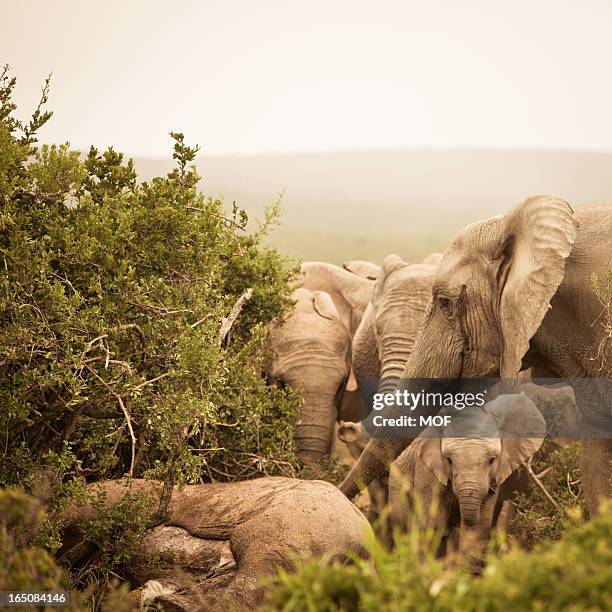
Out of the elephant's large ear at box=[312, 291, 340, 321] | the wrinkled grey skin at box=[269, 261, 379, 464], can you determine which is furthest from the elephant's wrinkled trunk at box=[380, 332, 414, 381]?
the elephant's large ear at box=[312, 291, 340, 321]

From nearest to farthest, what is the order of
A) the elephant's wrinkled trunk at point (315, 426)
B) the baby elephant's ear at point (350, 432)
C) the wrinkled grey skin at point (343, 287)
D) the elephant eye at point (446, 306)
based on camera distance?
the elephant eye at point (446, 306)
the baby elephant's ear at point (350, 432)
the elephant's wrinkled trunk at point (315, 426)
the wrinkled grey skin at point (343, 287)

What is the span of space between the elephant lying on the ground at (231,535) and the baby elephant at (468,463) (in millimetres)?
1149

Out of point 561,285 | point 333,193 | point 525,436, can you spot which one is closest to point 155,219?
point 561,285

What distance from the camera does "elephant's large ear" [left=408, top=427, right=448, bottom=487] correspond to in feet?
22.3

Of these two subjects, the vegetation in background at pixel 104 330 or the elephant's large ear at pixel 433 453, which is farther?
the elephant's large ear at pixel 433 453

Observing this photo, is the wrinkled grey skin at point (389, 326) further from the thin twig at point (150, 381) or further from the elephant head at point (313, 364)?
the thin twig at point (150, 381)

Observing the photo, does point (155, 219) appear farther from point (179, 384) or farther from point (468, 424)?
point (468, 424)

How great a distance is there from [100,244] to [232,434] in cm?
166

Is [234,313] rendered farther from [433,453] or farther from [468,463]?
[468,463]

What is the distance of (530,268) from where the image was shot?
5.19 m

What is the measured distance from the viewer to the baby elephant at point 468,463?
652 centimetres

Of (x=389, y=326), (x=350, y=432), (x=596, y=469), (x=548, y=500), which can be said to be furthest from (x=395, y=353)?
(x=596, y=469)

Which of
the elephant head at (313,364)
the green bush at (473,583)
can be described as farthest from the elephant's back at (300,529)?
the elephant head at (313,364)

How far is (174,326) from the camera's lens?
570 cm
